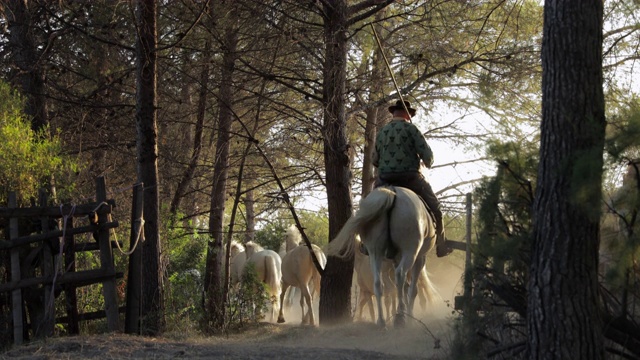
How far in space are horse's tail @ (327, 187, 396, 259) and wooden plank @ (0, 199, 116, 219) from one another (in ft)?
10.6

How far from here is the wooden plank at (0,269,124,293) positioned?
1162 centimetres

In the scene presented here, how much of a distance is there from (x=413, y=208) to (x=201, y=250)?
13.0 metres

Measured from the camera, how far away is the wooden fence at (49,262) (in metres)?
11.7

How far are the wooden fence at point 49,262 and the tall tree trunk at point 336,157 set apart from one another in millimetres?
4960

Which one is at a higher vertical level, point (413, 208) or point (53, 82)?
point (53, 82)

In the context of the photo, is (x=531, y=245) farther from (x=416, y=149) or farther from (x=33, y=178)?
(x=33, y=178)

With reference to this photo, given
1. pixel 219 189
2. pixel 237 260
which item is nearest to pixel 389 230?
pixel 219 189

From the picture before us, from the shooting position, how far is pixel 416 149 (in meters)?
14.4

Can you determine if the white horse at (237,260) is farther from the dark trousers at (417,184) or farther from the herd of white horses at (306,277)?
the dark trousers at (417,184)

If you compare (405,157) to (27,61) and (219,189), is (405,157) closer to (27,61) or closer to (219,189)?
(219,189)

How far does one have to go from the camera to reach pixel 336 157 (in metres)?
16.4

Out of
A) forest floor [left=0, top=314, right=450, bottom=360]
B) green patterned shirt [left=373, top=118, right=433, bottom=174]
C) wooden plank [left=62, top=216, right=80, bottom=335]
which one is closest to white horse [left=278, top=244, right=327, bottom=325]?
green patterned shirt [left=373, top=118, right=433, bottom=174]

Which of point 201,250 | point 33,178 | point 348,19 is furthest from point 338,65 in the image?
point 201,250

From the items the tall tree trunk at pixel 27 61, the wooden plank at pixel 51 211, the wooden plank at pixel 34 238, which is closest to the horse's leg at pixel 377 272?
the wooden plank at pixel 51 211
